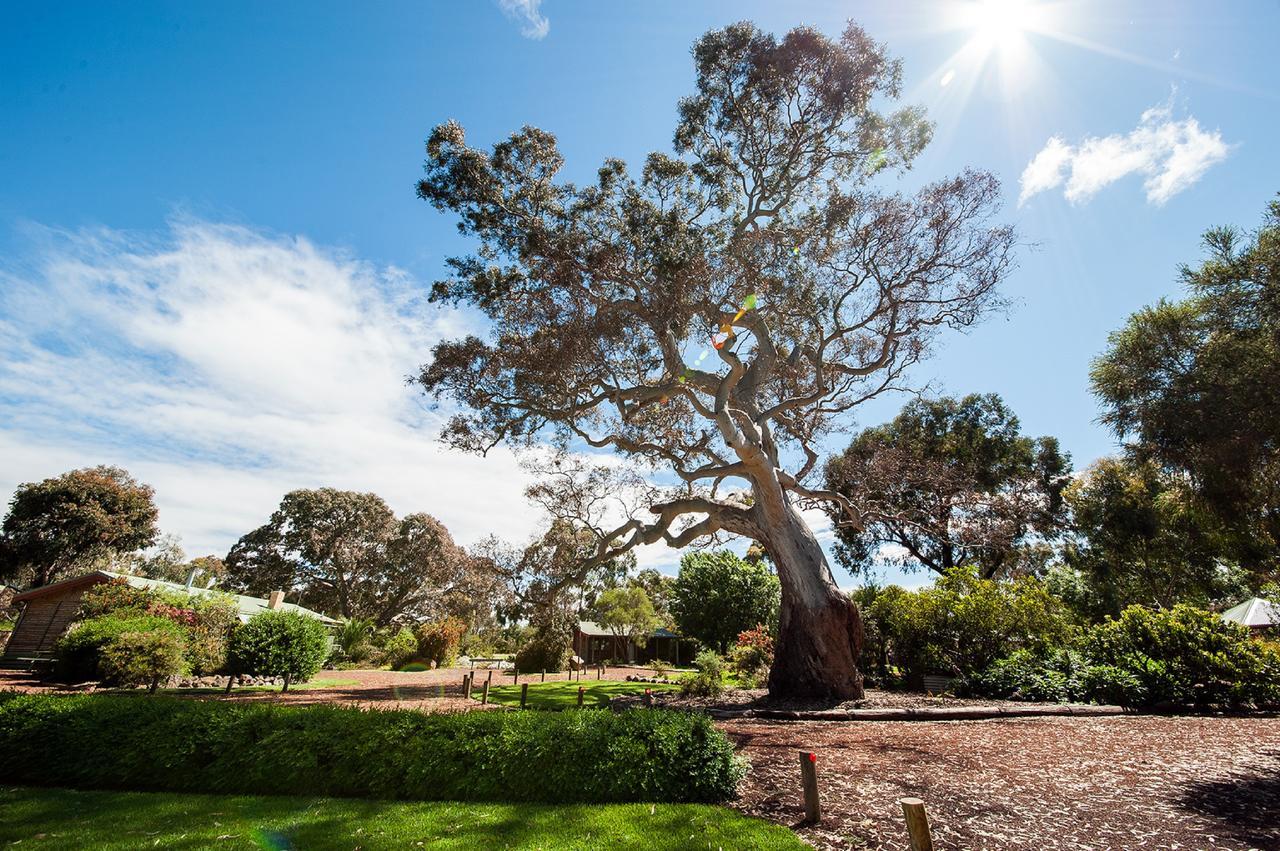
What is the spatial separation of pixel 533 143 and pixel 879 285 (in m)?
10.5

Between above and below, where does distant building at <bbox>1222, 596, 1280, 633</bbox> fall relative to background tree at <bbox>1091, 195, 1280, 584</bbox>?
below

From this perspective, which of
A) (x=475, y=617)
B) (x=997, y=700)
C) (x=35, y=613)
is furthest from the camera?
(x=475, y=617)

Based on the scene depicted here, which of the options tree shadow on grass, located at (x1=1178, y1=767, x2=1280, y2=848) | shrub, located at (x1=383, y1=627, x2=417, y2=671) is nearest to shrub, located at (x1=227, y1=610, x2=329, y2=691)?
shrub, located at (x1=383, y1=627, x2=417, y2=671)

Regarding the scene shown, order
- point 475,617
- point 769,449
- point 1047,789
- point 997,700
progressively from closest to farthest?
point 1047,789 < point 997,700 < point 769,449 < point 475,617

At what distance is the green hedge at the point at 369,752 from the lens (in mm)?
5945

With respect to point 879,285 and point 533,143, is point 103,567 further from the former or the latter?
point 879,285

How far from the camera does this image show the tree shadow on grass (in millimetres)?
4754

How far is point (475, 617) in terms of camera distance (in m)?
41.9

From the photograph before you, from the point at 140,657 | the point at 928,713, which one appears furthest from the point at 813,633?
→ the point at 140,657

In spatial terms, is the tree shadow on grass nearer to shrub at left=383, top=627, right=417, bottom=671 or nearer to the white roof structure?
the white roof structure

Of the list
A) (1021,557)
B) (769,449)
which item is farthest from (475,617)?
(1021,557)

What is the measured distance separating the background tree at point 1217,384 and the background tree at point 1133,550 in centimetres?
1362

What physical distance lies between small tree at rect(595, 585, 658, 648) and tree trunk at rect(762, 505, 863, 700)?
2303 cm

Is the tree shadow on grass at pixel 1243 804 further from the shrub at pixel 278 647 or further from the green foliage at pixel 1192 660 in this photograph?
the shrub at pixel 278 647
